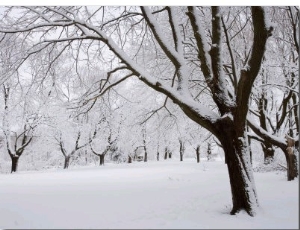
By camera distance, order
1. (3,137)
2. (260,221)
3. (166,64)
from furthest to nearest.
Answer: (3,137)
(166,64)
(260,221)

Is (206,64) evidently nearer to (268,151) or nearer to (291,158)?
(291,158)

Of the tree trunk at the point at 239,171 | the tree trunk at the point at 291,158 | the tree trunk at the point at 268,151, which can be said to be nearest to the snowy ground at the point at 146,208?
the tree trunk at the point at 239,171

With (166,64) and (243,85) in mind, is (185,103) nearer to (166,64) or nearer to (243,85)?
(243,85)

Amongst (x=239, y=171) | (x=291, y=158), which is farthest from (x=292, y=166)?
(x=239, y=171)

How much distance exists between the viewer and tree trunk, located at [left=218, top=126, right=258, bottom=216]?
10.3ft

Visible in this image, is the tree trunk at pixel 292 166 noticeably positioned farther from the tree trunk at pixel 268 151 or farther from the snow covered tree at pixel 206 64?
the tree trunk at pixel 268 151

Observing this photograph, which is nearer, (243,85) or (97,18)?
(243,85)

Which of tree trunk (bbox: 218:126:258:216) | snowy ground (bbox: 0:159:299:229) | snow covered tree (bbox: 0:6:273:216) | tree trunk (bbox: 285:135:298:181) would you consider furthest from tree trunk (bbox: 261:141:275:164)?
tree trunk (bbox: 218:126:258:216)

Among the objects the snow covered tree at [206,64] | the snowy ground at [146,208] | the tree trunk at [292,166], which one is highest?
the snow covered tree at [206,64]

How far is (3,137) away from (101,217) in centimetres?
1071

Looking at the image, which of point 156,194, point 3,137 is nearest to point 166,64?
point 156,194

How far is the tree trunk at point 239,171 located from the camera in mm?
3150

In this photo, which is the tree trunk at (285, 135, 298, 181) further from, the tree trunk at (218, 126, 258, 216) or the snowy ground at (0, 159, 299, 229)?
the tree trunk at (218, 126, 258, 216)
